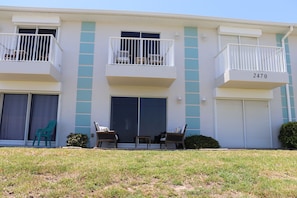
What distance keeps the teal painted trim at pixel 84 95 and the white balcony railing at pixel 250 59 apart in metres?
5.29

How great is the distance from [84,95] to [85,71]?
984mm

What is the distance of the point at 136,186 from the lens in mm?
4477

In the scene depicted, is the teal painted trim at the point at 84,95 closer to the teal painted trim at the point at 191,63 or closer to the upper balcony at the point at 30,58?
the upper balcony at the point at 30,58

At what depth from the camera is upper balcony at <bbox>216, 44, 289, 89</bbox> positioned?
32.0 feet

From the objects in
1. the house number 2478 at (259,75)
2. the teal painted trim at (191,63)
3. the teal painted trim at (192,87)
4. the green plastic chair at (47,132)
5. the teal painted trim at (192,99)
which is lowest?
the green plastic chair at (47,132)

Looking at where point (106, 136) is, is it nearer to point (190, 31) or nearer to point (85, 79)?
point (85, 79)

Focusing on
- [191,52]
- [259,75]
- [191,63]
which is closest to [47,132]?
[191,63]

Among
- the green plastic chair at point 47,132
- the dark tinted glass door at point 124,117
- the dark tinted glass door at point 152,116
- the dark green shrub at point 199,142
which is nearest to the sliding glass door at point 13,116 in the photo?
the green plastic chair at point 47,132

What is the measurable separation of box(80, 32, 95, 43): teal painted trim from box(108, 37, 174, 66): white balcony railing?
2.99 feet

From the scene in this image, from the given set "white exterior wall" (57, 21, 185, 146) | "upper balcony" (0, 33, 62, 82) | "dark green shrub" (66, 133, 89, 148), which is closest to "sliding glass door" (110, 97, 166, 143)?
"white exterior wall" (57, 21, 185, 146)

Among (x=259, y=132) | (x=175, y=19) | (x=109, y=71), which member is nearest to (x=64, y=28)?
(x=109, y=71)

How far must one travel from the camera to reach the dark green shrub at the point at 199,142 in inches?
368

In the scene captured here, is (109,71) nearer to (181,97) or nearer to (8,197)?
(181,97)

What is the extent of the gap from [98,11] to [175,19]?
3.13m
